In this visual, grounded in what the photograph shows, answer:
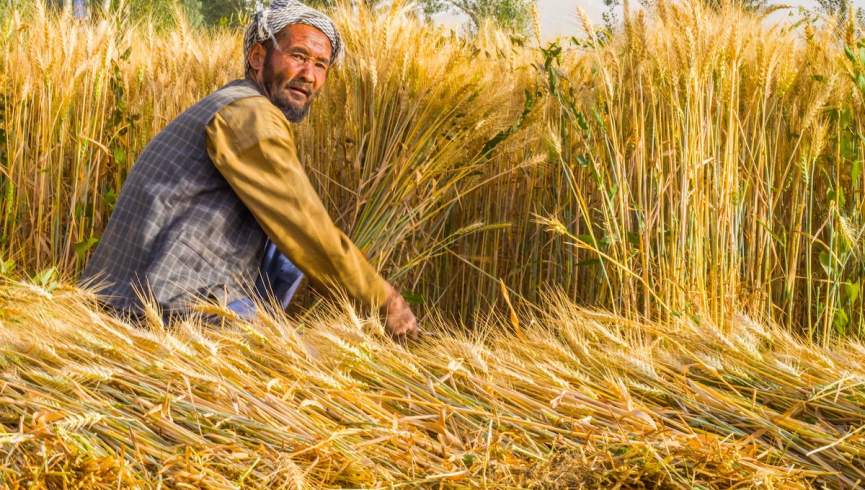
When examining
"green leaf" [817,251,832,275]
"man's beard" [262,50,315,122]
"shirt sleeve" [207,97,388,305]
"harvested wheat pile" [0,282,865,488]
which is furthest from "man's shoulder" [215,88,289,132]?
"green leaf" [817,251,832,275]

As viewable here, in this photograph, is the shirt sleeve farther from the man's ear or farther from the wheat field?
the man's ear

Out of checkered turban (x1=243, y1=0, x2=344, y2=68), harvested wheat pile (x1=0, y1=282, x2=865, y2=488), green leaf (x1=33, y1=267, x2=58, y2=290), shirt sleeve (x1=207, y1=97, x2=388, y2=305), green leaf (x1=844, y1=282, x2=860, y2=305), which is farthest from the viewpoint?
checkered turban (x1=243, y1=0, x2=344, y2=68)

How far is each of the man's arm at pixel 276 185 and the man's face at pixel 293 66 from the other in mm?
241

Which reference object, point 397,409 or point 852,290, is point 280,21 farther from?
point 852,290

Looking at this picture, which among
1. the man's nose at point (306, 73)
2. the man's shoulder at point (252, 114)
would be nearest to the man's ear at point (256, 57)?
the man's nose at point (306, 73)

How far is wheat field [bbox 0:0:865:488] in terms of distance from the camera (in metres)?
1.54

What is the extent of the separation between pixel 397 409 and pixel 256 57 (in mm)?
1277

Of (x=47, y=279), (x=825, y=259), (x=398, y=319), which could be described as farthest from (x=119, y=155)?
(x=825, y=259)

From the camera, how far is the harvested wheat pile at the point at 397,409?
1.48m

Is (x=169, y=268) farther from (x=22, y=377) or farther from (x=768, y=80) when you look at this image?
(x=768, y=80)

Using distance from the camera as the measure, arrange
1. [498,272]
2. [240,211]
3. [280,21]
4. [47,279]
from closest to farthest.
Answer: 1. [47,279]
2. [240,211]
3. [280,21]
4. [498,272]

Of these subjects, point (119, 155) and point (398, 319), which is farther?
point (119, 155)

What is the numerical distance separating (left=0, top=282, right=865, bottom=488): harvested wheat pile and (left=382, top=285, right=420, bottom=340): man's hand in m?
0.46

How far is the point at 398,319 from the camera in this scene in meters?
2.42
